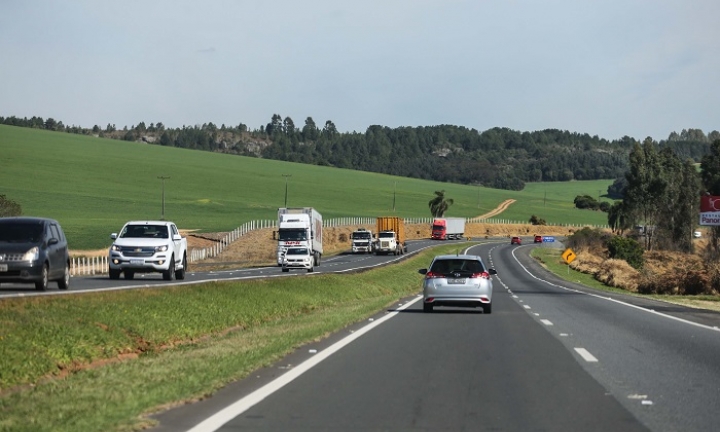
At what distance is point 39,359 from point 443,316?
14522 mm

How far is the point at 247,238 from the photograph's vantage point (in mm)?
105125

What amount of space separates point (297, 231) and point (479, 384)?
181 ft

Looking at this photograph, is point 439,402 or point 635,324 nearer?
point 439,402

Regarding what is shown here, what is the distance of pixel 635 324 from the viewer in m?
26.9

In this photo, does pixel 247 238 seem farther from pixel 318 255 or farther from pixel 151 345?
pixel 151 345

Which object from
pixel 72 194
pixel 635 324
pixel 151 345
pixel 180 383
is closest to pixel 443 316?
pixel 635 324

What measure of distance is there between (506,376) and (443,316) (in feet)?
44.5

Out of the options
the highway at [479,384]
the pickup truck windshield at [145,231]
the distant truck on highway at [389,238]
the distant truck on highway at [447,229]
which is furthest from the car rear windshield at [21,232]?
the distant truck on highway at [447,229]

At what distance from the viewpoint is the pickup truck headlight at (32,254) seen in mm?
26891

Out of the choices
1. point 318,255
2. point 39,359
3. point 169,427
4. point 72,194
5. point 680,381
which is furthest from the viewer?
point 72,194

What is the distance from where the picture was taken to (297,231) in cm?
6888

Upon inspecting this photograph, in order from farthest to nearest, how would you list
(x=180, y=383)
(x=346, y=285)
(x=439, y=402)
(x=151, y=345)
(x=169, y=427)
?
(x=346, y=285)
(x=151, y=345)
(x=180, y=383)
(x=439, y=402)
(x=169, y=427)

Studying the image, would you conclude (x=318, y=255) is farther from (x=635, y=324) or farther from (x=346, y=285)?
(x=635, y=324)

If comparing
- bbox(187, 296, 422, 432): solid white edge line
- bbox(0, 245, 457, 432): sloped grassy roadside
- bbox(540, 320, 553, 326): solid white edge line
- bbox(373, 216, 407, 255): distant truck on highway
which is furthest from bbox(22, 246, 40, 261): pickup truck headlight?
bbox(373, 216, 407, 255): distant truck on highway
